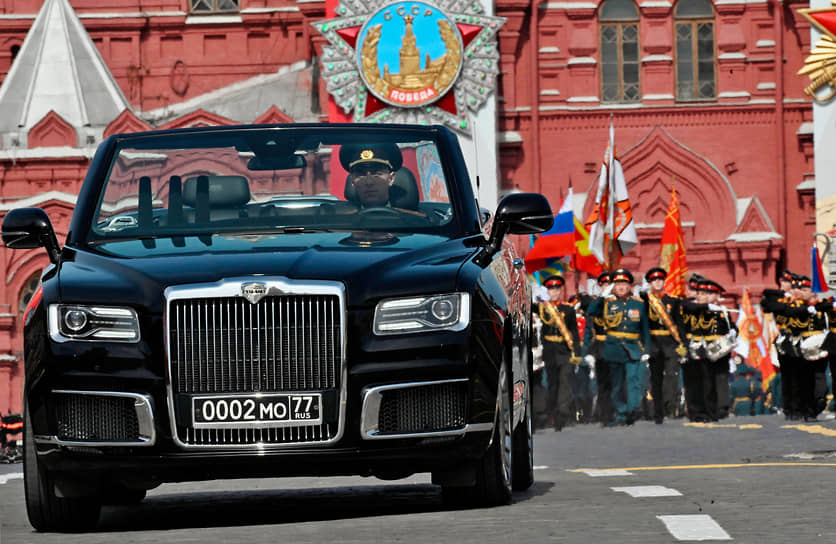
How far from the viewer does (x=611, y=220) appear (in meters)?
32.0

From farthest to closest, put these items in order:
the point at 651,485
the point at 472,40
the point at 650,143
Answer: the point at 650,143
the point at 472,40
the point at 651,485

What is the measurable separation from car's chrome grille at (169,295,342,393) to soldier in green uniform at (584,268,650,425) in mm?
16406

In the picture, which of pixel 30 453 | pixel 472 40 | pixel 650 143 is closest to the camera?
pixel 30 453

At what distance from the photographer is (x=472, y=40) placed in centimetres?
3769

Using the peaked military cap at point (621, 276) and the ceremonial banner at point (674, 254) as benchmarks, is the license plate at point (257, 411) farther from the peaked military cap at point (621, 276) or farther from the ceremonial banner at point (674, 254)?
the ceremonial banner at point (674, 254)

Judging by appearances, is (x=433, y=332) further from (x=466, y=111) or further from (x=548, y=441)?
(x=466, y=111)

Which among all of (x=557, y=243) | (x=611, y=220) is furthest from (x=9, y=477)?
(x=611, y=220)

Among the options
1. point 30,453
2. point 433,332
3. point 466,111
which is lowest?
point 30,453

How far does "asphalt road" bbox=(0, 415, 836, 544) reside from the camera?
7.07 metres

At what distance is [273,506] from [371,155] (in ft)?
5.83

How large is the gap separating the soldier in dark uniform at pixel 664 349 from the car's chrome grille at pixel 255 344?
16.7 meters

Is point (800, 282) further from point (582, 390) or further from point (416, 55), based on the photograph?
point (416, 55)

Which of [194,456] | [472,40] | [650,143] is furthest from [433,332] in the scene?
[650,143]

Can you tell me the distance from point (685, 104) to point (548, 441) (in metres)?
22.8
